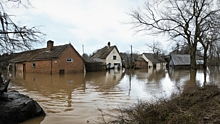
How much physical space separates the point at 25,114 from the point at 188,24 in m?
22.2

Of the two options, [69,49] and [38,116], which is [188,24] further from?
[38,116]

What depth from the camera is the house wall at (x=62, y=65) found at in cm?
2894

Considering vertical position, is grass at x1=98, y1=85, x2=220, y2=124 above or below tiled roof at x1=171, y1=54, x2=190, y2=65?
below

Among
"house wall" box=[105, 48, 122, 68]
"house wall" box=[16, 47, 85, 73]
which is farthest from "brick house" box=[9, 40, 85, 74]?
"house wall" box=[105, 48, 122, 68]

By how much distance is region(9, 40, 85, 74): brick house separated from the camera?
29011mm

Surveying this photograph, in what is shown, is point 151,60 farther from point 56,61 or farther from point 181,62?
point 56,61

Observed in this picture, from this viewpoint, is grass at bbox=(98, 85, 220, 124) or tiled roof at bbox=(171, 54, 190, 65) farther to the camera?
tiled roof at bbox=(171, 54, 190, 65)

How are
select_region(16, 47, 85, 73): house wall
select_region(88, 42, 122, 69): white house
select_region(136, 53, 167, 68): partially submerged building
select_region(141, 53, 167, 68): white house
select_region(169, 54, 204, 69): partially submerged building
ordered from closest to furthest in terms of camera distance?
select_region(16, 47, 85, 73): house wall < select_region(88, 42, 122, 69): white house < select_region(169, 54, 204, 69): partially submerged building < select_region(136, 53, 167, 68): partially submerged building < select_region(141, 53, 167, 68): white house

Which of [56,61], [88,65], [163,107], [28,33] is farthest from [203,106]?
[88,65]

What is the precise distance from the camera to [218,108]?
3.99 metres

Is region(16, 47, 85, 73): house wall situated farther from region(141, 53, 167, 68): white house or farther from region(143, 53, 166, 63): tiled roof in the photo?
region(143, 53, 166, 63): tiled roof

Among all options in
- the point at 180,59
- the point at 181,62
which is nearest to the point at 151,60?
the point at 180,59

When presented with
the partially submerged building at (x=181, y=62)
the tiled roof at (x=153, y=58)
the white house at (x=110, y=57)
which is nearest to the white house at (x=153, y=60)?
the tiled roof at (x=153, y=58)

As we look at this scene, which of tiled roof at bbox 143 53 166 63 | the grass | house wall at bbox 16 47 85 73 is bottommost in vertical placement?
the grass
